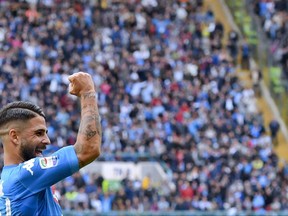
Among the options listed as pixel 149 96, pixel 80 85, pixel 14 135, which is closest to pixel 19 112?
pixel 14 135

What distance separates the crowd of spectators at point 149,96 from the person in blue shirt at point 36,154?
16045 mm

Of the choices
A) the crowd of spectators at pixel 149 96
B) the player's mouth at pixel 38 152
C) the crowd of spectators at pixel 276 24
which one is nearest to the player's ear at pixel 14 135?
the player's mouth at pixel 38 152

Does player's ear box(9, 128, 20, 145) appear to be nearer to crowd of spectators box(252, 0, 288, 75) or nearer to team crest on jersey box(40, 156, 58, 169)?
team crest on jersey box(40, 156, 58, 169)

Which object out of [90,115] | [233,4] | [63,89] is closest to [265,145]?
[63,89]

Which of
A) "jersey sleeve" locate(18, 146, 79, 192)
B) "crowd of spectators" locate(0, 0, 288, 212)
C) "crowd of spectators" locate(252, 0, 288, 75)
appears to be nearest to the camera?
"jersey sleeve" locate(18, 146, 79, 192)

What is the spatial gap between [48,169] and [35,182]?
4.3 inches

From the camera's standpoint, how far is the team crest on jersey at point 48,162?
5516mm

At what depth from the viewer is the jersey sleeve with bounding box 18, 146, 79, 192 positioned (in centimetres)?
550

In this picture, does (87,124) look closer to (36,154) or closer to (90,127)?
(90,127)

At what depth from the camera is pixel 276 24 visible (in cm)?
3228

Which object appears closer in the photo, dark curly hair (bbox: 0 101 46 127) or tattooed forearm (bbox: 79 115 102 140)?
tattooed forearm (bbox: 79 115 102 140)

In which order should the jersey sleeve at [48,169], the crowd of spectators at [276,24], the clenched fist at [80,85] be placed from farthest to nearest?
the crowd of spectators at [276,24], the clenched fist at [80,85], the jersey sleeve at [48,169]

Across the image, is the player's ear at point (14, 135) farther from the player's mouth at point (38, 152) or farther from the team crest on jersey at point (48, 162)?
the team crest on jersey at point (48, 162)

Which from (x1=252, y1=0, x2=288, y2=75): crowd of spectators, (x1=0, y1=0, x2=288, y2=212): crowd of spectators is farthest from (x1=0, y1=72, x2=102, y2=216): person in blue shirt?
(x1=252, y1=0, x2=288, y2=75): crowd of spectators
